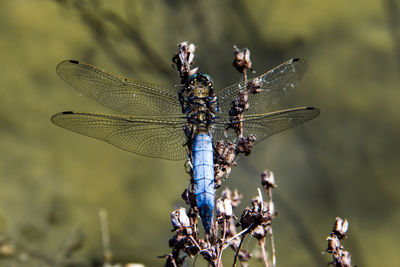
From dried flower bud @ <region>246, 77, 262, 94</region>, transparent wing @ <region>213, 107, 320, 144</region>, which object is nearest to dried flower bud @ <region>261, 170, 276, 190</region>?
transparent wing @ <region>213, 107, 320, 144</region>

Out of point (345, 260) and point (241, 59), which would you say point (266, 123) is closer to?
point (241, 59)

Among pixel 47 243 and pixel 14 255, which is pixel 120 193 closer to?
pixel 47 243

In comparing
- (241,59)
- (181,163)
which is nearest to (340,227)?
(241,59)

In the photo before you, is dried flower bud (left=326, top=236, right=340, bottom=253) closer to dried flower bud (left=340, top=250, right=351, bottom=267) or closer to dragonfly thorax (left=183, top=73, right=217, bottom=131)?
dried flower bud (left=340, top=250, right=351, bottom=267)

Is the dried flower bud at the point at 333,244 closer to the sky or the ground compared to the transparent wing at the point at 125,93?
closer to the ground

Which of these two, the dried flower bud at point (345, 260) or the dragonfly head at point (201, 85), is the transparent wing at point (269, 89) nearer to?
the dragonfly head at point (201, 85)

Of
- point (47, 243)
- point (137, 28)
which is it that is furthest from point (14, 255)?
point (137, 28)

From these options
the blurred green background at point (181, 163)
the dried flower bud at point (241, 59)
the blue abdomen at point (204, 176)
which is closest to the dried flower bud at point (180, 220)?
the blue abdomen at point (204, 176)
